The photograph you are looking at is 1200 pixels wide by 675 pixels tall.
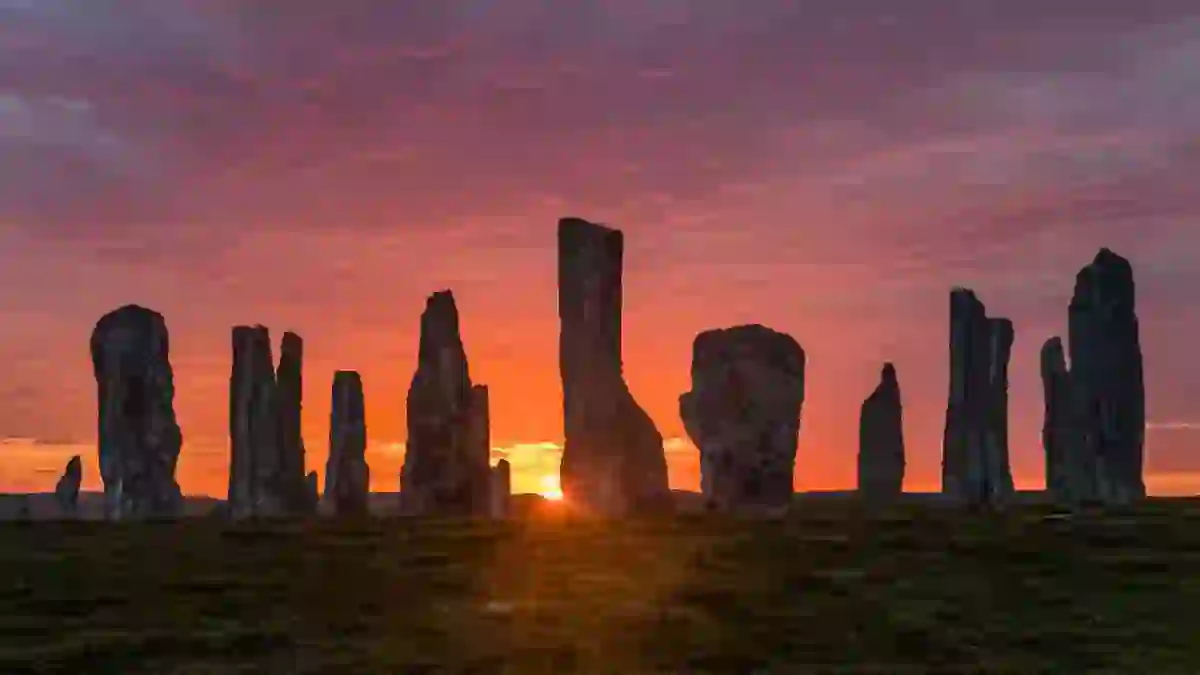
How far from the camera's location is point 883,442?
156ft

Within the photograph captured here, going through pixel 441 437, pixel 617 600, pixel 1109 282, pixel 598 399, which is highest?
pixel 1109 282

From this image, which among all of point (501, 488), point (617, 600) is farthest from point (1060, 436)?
point (617, 600)

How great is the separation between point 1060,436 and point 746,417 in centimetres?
1449

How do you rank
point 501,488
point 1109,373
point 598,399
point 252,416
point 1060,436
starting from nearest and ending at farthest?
point 598,399 → point 501,488 → point 1109,373 → point 252,416 → point 1060,436

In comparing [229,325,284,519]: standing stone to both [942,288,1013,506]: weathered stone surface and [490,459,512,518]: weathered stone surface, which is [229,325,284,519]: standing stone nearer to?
[490,459,512,518]: weathered stone surface

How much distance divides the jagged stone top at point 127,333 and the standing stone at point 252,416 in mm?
3551

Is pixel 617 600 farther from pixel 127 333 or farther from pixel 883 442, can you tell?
pixel 883 442

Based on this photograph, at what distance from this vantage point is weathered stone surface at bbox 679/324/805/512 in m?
36.5

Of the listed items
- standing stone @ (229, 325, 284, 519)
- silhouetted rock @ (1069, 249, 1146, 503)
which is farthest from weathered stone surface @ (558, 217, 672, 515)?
silhouetted rock @ (1069, 249, 1146, 503)

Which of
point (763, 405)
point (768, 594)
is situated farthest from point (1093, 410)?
point (768, 594)

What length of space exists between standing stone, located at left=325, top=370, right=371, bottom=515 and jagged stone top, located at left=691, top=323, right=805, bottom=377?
1466cm

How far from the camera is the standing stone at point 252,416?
147 ft

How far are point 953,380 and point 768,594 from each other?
30.7 meters

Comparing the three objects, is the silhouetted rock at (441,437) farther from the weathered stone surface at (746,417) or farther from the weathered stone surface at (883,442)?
the weathered stone surface at (883,442)
